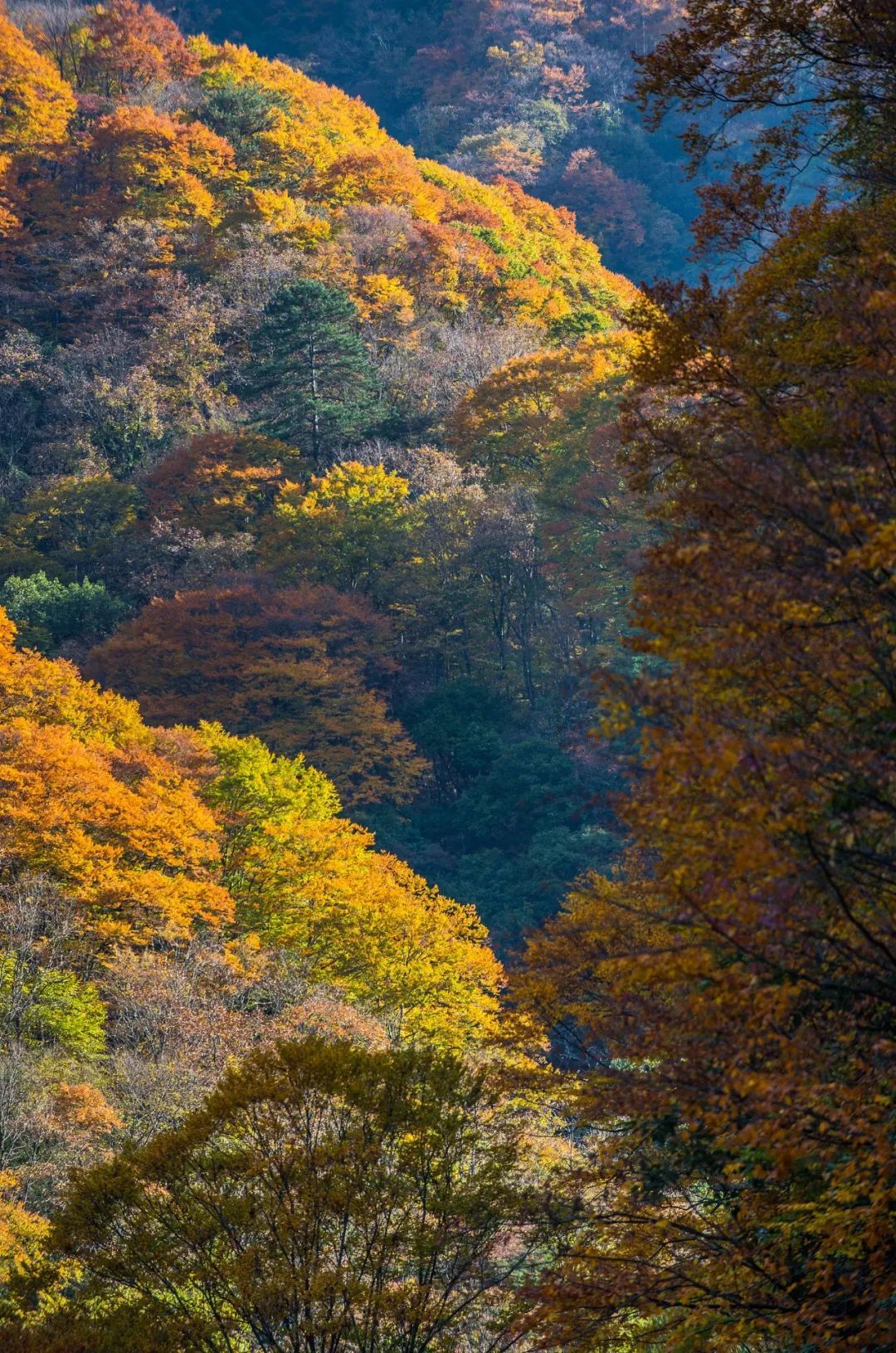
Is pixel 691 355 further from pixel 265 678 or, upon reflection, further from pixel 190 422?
pixel 190 422

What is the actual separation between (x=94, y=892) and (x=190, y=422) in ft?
94.6

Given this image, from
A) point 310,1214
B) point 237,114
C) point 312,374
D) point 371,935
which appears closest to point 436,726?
point 371,935

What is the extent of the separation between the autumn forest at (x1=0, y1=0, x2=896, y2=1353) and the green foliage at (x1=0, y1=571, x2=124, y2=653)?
6.8 inches

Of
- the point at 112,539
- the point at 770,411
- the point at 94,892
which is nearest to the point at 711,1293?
the point at 770,411

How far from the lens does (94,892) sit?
19.8m

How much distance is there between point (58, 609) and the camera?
37.0 m

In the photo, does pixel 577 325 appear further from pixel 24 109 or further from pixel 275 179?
pixel 24 109

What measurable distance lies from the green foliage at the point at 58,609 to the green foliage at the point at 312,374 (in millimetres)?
7986

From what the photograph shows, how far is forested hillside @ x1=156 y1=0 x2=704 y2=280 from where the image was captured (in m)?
75.4

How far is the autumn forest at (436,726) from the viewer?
596 centimetres

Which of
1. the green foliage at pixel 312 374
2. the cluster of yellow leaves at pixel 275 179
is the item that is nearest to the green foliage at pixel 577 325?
the cluster of yellow leaves at pixel 275 179

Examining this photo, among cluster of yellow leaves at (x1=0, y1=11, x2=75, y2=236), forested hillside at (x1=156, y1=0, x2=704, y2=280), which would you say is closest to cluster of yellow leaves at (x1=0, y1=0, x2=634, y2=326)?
cluster of yellow leaves at (x1=0, y1=11, x2=75, y2=236)

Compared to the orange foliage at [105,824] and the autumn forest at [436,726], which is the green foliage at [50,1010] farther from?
the orange foliage at [105,824]

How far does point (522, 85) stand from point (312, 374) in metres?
47.4
